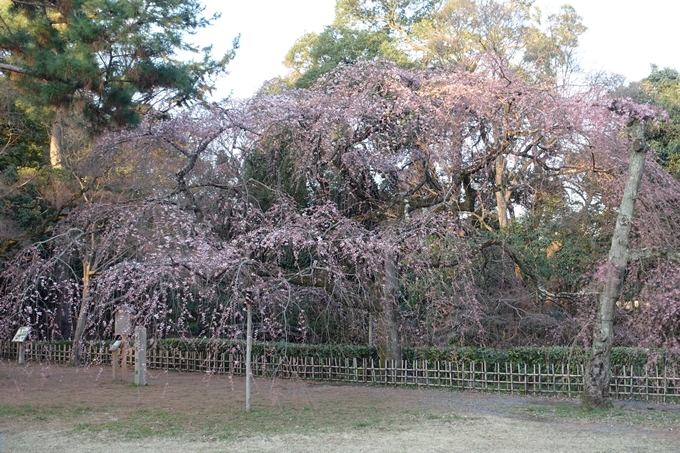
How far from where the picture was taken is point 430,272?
9.35 m

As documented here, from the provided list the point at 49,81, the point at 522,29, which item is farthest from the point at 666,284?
the point at 522,29

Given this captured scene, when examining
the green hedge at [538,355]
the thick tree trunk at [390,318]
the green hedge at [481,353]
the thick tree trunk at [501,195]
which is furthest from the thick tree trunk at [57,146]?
the thick tree trunk at [501,195]

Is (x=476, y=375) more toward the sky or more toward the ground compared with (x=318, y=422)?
more toward the sky

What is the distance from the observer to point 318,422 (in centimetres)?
746

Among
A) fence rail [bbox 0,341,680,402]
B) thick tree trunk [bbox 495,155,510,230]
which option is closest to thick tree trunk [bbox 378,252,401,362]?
fence rail [bbox 0,341,680,402]

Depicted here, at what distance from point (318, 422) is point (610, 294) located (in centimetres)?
409

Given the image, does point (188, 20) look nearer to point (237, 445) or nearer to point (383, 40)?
point (237, 445)

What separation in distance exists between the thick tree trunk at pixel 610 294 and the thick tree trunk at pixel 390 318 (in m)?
3.03

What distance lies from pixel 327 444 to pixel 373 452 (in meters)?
0.57

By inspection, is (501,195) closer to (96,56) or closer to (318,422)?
(318,422)

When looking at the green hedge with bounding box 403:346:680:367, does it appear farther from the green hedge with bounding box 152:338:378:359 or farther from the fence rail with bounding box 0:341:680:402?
the green hedge with bounding box 152:338:378:359

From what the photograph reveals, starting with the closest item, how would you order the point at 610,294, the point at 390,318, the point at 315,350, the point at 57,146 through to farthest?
the point at 610,294
the point at 390,318
the point at 315,350
the point at 57,146

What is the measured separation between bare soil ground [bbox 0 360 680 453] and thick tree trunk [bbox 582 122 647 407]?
11.9 inches

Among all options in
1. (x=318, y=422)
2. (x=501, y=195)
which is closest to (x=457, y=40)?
(x=501, y=195)
